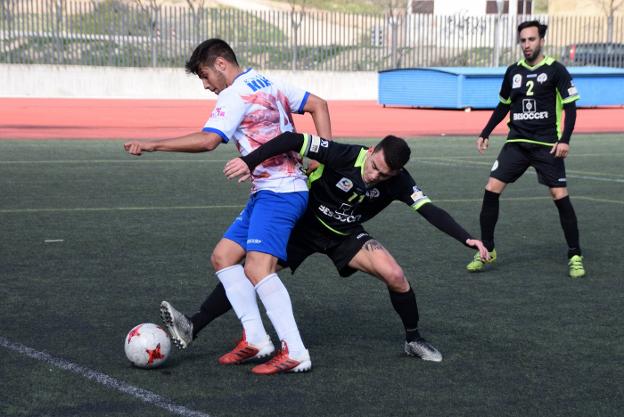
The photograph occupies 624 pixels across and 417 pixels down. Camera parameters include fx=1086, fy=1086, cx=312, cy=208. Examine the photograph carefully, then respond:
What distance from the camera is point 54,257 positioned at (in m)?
8.82

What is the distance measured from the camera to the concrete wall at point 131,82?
123 feet

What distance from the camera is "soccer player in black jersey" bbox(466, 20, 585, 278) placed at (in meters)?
8.78

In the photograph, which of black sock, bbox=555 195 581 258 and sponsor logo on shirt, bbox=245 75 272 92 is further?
black sock, bbox=555 195 581 258

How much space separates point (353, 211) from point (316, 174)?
Answer: 0.94ft

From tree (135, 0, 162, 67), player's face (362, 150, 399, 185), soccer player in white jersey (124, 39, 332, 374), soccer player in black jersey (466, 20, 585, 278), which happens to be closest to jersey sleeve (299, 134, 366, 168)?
player's face (362, 150, 399, 185)

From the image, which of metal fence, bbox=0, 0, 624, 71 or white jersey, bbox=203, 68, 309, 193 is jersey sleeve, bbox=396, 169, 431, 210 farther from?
metal fence, bbox=0, 0, 624, 71

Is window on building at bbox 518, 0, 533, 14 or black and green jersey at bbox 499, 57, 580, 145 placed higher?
window on building at bbox 518, 0, 533, 14

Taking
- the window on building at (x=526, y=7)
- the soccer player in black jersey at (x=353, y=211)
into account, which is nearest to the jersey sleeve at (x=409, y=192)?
the soccer player in black jersey at (x=353, y=211)

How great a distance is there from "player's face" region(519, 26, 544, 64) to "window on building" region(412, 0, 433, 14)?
210 ft

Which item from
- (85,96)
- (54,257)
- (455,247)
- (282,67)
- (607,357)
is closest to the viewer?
(607,357)

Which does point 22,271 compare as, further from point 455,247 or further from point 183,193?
point 183,193

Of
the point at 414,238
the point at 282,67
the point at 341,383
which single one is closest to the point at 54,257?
the point at 414,238

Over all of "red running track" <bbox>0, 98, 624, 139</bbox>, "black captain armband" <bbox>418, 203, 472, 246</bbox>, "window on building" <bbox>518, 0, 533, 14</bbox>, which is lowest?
"red running track" <bbox>0, 98, 624, 139</bbox>

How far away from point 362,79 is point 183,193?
29.4 meters
